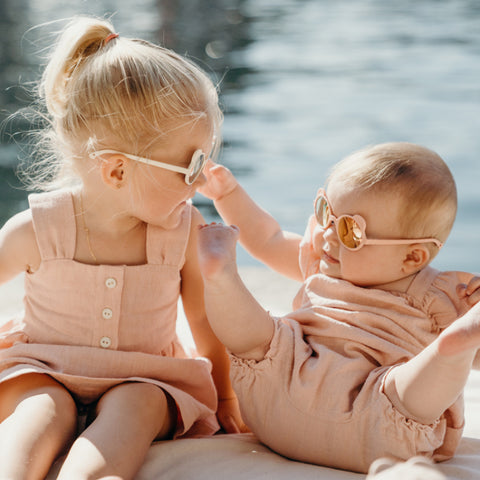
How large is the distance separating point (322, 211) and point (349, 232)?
0.10m

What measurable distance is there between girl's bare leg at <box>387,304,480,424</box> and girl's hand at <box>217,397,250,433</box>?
0.46 meters

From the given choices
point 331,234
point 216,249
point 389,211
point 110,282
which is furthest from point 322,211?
point 110,282

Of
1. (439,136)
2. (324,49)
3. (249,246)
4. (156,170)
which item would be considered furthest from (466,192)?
(324,49)

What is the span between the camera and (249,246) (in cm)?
182

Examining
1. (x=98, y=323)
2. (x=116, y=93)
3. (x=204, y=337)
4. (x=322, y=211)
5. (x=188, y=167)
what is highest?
(x=116, y=93)

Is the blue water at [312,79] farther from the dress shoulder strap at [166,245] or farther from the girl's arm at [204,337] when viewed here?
the dress shoulder strap at [166,245]

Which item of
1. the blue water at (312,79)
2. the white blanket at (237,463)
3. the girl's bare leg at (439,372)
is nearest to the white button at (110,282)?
the white blanket at (237,463)

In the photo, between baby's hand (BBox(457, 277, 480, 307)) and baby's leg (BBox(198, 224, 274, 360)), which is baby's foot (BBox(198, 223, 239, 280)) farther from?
baby's hand (BBox(457, 277, 480, 307))

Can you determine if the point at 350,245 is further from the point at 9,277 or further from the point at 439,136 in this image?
the point at 439,136

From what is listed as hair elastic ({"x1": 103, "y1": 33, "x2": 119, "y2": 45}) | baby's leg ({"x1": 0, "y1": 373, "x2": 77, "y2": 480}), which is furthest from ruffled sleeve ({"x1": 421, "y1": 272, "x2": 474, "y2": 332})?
hair elastic ({"x1": 103, "y1": 33, "x2": 119, "y2": 45})

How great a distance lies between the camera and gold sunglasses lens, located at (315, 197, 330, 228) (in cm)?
156

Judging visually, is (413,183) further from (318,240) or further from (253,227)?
(253,227)

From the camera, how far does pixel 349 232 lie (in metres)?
1.51

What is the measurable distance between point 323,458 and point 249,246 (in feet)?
1.99
